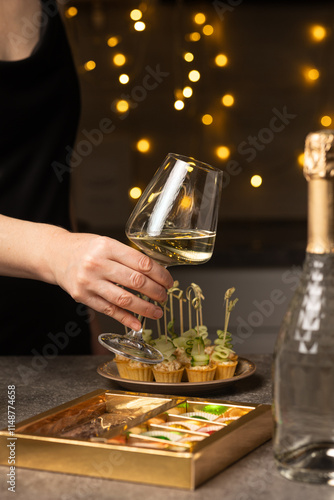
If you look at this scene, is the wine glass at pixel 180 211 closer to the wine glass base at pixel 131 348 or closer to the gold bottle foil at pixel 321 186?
the wine glass base at pixel 131 348

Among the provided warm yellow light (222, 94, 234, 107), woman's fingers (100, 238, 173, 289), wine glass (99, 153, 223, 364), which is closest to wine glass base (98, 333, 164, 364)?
wine glass (99, 153, 223, 364)

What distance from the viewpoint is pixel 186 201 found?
0.88m

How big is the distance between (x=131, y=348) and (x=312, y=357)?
0.42m

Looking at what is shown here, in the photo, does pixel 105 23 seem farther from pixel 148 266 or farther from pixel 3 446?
pixel 3 446

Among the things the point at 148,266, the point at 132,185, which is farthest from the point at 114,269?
the point at 132,185

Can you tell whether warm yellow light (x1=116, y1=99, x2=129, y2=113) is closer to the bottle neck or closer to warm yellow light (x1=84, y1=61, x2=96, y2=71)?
warm yellow light (x1=84, y1=61, x2=96, y2=71)

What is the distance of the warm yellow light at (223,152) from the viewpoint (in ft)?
9.98

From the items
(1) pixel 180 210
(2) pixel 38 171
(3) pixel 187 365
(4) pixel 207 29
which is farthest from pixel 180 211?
(4) pixel 207 29

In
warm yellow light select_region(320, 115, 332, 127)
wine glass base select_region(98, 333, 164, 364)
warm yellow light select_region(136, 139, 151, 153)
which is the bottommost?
wine glass base select_region(98, 333, 164, 364)

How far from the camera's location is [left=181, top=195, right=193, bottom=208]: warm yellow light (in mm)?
879

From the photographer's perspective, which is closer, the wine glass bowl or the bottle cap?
the bottle cap

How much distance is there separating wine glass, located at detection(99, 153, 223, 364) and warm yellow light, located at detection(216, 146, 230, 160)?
2162 mm

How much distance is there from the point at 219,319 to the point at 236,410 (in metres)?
1.74

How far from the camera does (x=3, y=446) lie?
682mm
